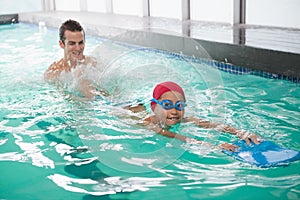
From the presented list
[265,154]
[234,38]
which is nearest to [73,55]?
[265,154]

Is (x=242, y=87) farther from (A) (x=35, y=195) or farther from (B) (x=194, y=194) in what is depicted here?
(A) (x=35, y=195)

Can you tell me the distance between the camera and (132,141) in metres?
3.96

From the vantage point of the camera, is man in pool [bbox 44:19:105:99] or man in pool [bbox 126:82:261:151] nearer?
man in pool [bbox 126:82:261:151]

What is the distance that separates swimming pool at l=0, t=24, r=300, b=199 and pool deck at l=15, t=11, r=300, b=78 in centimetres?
23

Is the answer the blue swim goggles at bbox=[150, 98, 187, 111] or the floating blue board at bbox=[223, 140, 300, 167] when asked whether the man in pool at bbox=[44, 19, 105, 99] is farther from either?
the floating blue board at bbox=[223, 140, 300, 167]

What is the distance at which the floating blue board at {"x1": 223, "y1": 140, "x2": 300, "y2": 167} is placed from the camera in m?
3.24

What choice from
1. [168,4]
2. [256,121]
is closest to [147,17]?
[168,4]

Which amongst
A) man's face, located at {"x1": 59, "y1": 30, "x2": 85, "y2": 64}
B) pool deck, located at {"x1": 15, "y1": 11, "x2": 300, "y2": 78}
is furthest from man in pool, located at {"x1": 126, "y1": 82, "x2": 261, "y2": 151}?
pool deck, located at {"x1": 15, "y1": 11, "x2": 300, "y2": 78}

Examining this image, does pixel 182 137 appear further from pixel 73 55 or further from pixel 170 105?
pixel 73 55

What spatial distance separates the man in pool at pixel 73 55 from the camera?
5.02 metres

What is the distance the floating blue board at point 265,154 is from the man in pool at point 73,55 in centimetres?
207

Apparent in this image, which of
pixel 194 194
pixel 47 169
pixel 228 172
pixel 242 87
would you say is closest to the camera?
pixel 194 194

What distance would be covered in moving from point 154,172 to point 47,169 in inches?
32.1

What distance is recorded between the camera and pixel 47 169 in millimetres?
3504
